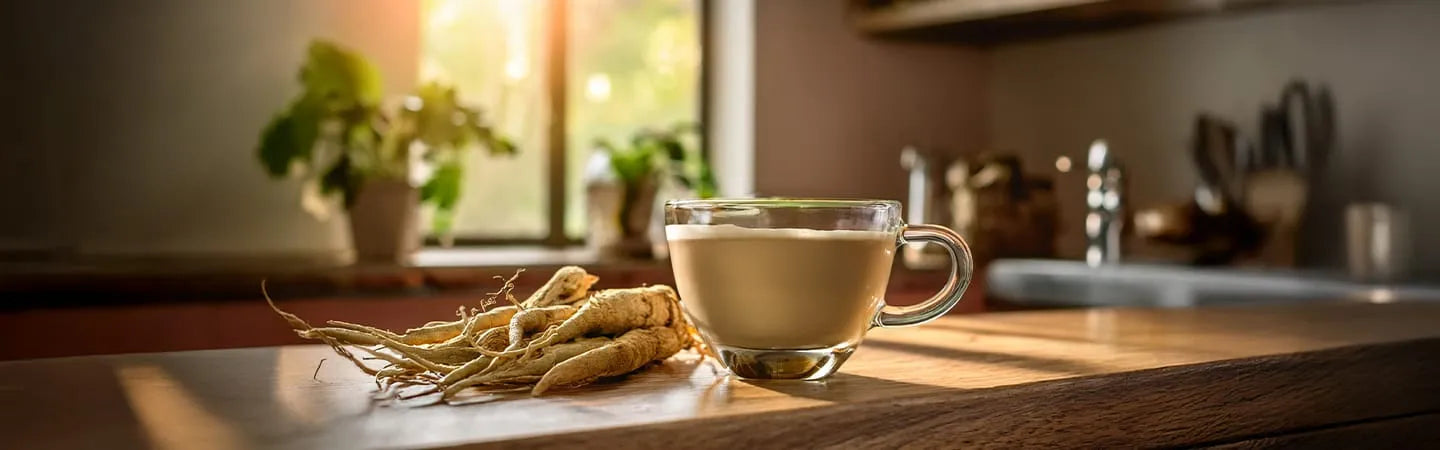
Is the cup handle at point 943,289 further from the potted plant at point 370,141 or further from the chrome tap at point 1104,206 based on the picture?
the chrome tap at point 1104,206

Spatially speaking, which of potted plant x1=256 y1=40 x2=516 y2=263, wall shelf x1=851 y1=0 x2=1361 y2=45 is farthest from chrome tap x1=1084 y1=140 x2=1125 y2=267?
potted plant x1=256 y1=40 x2=516 y2=263

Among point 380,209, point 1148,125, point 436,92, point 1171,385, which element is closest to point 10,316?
point 380,209

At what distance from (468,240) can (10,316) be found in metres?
1.27

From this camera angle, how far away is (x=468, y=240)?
294cm

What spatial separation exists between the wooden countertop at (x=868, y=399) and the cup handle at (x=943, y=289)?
0.09 ft

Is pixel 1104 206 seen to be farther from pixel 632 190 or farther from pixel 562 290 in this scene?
pixel 562 290

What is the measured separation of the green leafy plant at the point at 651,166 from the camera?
8.61 ft

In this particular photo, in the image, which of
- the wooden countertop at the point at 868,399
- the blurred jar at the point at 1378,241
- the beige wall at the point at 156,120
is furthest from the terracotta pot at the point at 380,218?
the blurred jar at the point at 1378,241

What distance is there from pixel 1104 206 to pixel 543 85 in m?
1.26

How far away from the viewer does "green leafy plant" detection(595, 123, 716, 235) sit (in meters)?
2.62

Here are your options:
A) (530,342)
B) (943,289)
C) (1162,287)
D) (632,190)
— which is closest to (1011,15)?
(1162,287)

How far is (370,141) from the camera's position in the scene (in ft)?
7.58

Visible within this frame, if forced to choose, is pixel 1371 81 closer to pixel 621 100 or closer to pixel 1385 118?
pixel 1385 118

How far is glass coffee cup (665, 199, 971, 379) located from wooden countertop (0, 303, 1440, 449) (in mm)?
18
